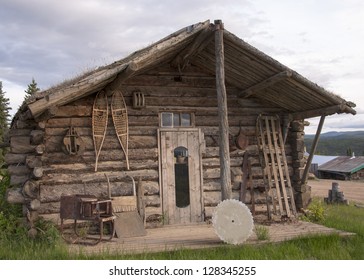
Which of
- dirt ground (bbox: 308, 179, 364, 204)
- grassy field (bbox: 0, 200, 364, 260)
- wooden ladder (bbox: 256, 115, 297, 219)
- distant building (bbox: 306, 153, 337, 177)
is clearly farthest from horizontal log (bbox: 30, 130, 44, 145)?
distant building (bbox: 306, 153, 337, 177)

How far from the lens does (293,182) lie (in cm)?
1041

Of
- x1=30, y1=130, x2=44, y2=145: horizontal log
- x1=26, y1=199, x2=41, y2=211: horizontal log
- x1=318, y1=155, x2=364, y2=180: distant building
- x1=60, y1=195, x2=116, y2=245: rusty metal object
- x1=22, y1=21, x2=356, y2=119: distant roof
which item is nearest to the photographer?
x1=60, y1=195, x2=116, y2=245: rusty metal object

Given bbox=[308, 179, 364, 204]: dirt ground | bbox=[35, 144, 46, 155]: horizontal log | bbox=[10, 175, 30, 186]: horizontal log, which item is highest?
bbox=[35, 144, 46, 155]: horizontal log

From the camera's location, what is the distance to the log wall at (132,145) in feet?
26.6

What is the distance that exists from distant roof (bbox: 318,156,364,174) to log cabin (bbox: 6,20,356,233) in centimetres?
2724

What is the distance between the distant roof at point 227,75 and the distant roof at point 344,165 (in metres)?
27.6

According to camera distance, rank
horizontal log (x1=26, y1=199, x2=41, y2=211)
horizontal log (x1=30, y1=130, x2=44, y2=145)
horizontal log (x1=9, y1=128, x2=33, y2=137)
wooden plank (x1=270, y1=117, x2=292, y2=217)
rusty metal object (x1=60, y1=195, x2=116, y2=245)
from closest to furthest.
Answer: rusty metal object (x1=60, y1=195, x2=116, y2=245) → horizontal log (x1=26, y1=199, x2=41, y2=211) → horizontal log (x1=30, y1=130, x2=44, y2=145) → horizontal log (x1=9, y1=128, x2=33, y2=137) → wooden plank (x1=270, y1=117, x2=292, y2=217)

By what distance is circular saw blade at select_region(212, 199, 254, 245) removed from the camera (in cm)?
686

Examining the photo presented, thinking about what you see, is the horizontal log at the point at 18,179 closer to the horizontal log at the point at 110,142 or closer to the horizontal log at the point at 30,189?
the horizontal log at the point at 30,189

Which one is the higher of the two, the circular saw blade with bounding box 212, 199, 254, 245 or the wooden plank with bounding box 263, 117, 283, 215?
the wooden plank with bounding box 263, 117, 283, 215

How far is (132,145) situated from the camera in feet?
29.2

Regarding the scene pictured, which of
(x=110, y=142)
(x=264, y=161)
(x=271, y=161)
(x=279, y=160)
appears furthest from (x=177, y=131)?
(x=279, y=160)

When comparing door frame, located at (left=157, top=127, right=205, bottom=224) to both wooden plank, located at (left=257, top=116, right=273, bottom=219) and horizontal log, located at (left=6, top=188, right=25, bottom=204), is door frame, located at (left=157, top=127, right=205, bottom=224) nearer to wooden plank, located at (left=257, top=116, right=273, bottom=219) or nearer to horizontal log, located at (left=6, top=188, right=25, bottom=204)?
wooden plank, located at (left=257, top=116, right=273, bottom=219)
